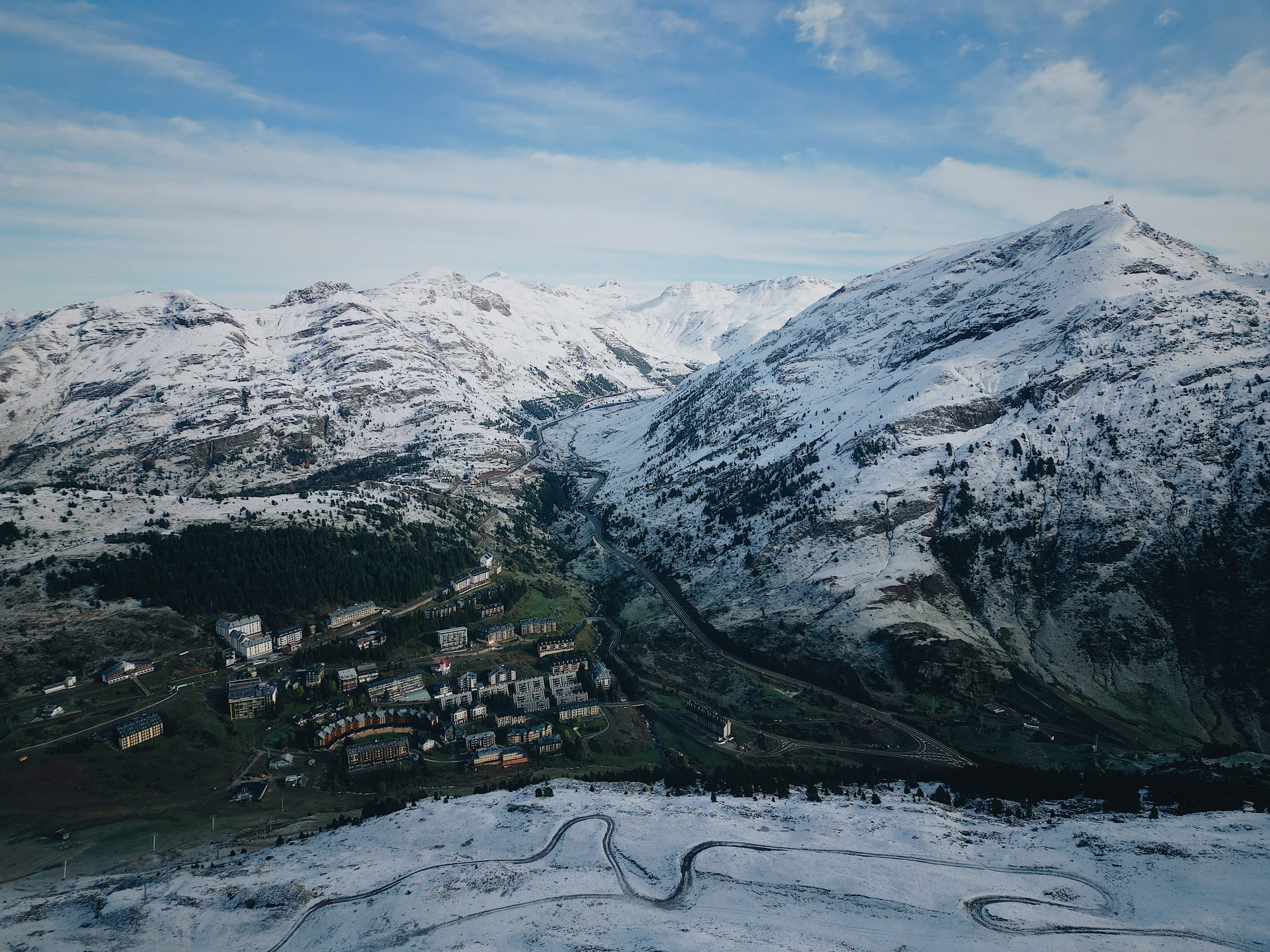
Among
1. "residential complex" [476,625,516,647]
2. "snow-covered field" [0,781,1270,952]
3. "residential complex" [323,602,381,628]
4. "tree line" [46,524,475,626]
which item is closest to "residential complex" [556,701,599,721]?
"residential complex" [476,625,516,647]

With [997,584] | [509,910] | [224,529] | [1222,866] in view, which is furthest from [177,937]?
[997,584]

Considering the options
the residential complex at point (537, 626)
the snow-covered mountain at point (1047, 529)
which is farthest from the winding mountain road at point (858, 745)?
the residential complex at point (537, 626)

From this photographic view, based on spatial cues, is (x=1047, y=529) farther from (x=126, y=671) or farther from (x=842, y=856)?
(x=126, y=671)

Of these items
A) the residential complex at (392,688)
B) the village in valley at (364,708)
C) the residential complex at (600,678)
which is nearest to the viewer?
the village in valley at (364,708)

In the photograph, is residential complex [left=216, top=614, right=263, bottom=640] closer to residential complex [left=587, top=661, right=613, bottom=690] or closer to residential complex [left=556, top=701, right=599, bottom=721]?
residential complex [left=556, top=701, right=599, bottom=721]

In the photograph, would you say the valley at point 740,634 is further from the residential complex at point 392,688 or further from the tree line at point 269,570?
the tree line at point 269,570

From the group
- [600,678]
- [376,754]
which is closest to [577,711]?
[600,678]
